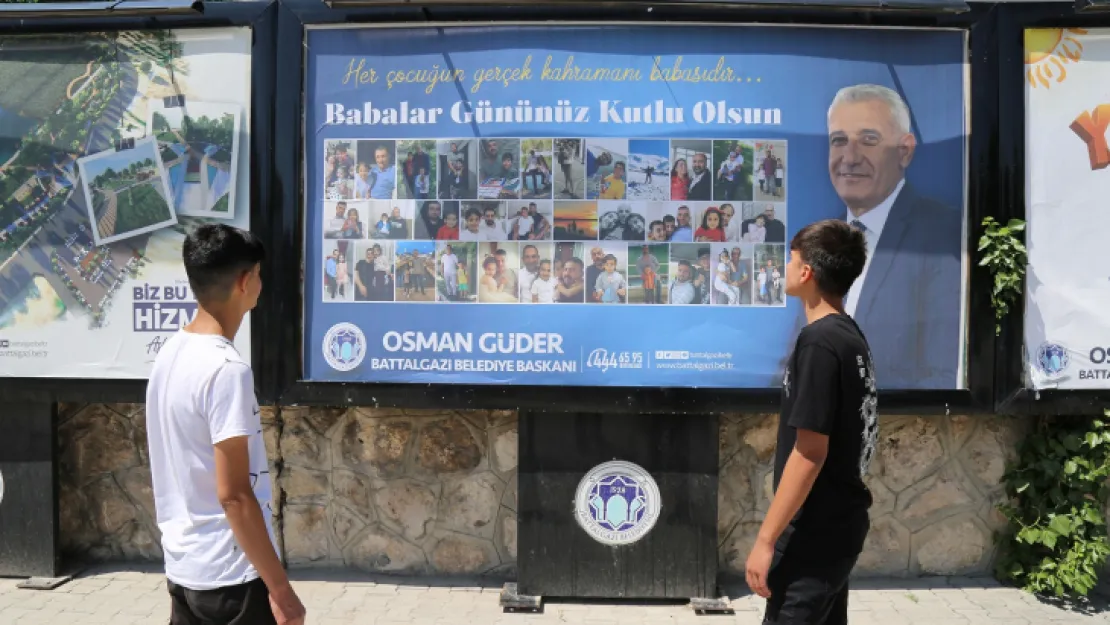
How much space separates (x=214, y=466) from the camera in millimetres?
2307

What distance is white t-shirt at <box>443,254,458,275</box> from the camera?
480 centimetres

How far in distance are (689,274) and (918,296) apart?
1.34 m

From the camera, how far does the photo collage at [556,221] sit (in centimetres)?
473

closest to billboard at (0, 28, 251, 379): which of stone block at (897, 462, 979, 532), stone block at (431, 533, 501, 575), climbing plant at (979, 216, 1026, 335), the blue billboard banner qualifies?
the blue billboard banner

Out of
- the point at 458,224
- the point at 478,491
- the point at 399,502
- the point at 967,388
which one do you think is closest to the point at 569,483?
the point at 478,491

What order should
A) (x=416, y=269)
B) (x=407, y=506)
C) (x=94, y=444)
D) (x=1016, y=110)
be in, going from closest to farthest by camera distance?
(x=1016, y=110) < (x=416, y=269) < (x=407, y=506) < (x=94, y=444)

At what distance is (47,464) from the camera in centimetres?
511

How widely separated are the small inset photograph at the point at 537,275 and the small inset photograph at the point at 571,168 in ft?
A: 1.10

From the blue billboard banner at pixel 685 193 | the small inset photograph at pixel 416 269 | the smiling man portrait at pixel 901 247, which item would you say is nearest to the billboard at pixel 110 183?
the small inset photograph at pixel 416 269

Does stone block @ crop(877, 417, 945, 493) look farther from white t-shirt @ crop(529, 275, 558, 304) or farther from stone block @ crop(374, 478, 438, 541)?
stone block @ crop(374, 478, 438, 541)

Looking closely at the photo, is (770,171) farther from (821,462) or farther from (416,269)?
(821,462)

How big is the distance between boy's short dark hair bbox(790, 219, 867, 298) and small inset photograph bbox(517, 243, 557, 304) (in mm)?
2137

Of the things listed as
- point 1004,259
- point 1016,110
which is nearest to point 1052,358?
point 1004,259

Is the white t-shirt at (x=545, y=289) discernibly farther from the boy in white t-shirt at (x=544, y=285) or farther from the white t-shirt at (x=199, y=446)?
the white t-shirt at (x=199, y=446)
